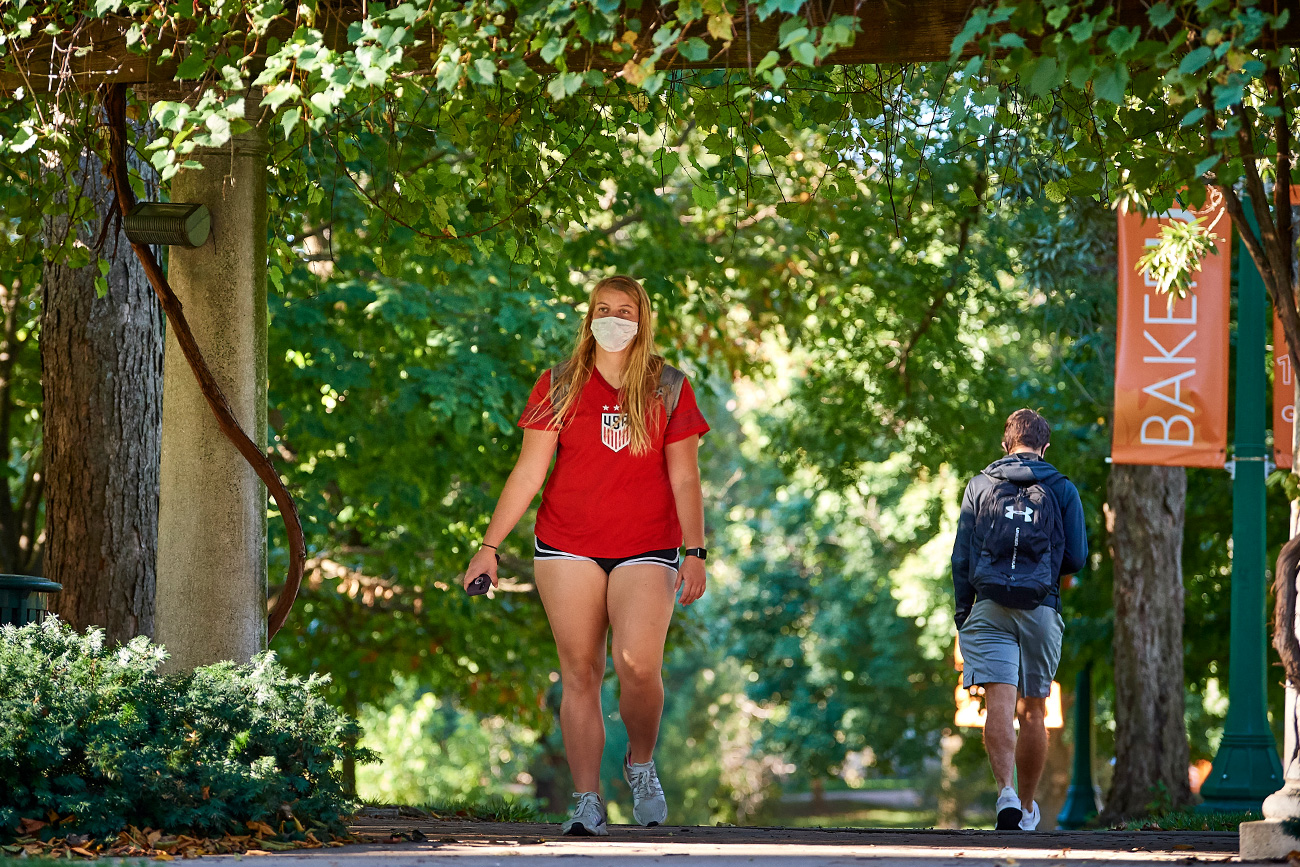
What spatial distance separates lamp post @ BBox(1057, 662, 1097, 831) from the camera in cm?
1302

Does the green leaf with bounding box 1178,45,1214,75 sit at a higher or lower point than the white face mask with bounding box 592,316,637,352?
higher

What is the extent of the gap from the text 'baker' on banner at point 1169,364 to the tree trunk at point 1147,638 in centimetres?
260

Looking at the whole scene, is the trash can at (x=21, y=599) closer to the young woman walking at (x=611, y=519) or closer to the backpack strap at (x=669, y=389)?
the young woman walking at (x=611, y=519)

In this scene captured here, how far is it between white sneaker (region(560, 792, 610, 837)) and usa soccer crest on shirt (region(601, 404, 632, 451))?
1.28 meters

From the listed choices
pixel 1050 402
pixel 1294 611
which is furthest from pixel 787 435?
pixel 1294 611

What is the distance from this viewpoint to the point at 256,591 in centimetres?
533

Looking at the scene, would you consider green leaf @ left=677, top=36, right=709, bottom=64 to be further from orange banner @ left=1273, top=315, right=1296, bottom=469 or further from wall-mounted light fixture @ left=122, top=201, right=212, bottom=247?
orange banner @ left=1273, top=315, right=1296, bottom=469

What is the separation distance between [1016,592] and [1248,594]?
3.51 metres

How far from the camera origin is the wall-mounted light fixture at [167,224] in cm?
518

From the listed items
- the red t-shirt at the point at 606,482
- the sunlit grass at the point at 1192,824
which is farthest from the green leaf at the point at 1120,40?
the sunlit grass at the point at 1192,824

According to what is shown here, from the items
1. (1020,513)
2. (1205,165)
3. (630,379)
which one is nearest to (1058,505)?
(1020,513)

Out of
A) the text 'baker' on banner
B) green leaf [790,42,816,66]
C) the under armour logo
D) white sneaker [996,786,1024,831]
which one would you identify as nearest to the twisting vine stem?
green leaf [790,42,816,66]

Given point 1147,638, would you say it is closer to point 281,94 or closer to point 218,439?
point 218,439

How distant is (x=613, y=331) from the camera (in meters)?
5.43
